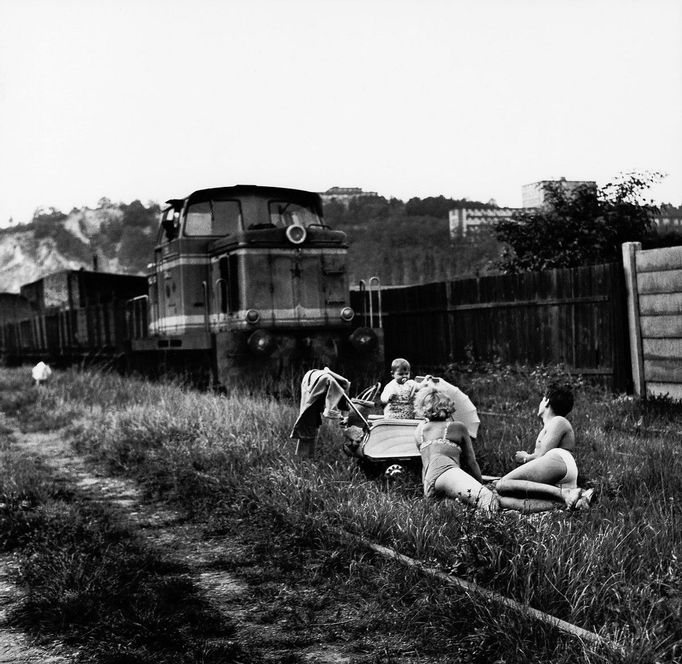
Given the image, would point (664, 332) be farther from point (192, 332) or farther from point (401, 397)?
point (192, 332)

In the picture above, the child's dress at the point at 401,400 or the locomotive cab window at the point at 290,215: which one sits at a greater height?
the locomotive cab window at the point at 290,215

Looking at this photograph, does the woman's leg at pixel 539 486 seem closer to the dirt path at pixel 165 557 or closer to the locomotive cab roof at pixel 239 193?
the dirt path at pixel 165 557

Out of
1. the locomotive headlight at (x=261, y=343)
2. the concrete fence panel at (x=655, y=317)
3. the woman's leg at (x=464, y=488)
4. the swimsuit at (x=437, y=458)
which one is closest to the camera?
the woman's leg at (x=464, y=488)

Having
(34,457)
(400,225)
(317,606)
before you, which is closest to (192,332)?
(34,457)

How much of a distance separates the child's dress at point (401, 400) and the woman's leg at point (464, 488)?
68.9 inches

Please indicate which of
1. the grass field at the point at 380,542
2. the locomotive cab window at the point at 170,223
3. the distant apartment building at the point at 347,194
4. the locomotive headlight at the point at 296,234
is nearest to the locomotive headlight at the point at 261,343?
the locomotive headlight at the point at 296,234

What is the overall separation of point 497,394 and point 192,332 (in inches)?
189

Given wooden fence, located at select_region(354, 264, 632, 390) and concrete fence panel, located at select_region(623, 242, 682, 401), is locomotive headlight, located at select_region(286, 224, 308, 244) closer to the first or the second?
wooden fence, located at select_region(354, 264, 632, 390)

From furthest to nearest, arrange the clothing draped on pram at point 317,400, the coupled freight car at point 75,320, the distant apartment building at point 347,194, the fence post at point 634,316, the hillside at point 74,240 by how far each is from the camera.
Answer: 1. the hillside at point 74,240
2. the distant apartment building at point 347,194
3. the coupled freight car at point 75,320
4. the fence post at point 634,316
5. the clothing draped on pram at point 317,400

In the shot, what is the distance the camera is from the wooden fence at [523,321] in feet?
36.2

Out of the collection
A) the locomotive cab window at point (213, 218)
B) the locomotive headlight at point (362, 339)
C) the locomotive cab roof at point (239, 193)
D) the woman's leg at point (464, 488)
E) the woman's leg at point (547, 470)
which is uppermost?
the locomotive cab roof at point (239, 193)

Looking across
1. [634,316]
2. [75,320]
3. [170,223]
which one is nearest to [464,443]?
[634,316]

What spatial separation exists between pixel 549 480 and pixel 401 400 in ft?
7.47

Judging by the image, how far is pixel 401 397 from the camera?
7.46 m
